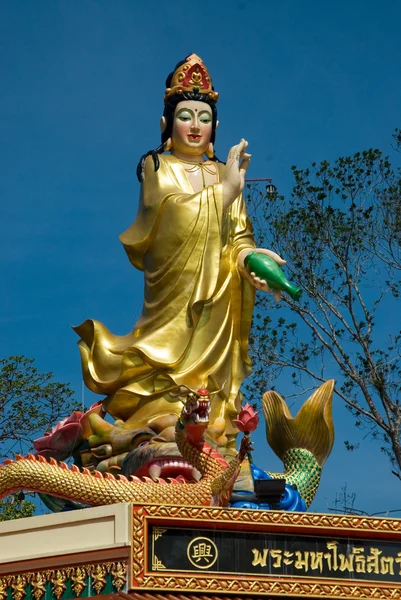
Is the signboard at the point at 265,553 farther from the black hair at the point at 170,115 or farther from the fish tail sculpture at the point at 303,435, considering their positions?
the black hair at the point at 170,115

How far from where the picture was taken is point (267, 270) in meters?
12.1

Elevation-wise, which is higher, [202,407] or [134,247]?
[134,247]

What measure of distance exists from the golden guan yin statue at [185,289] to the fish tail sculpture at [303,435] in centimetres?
61

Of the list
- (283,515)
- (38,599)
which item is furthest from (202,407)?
(38,599)

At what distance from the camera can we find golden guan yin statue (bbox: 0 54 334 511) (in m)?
11.4

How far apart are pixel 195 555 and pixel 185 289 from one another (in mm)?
4389

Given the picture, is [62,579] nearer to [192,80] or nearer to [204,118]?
[204,118]

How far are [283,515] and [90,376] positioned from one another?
4172mm

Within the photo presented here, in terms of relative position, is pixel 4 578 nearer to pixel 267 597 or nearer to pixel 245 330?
pixel 267 597

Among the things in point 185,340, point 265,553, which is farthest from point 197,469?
point 185,340

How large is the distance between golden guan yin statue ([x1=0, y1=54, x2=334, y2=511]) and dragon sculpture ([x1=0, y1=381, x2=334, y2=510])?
17mm

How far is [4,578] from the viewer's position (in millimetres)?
8695

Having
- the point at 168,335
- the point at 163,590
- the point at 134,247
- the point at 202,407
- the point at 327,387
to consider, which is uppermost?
the point at 134,247

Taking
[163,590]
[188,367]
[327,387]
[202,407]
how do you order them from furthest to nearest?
[188,367]
[327,387]
[202,407]
[163,590]
